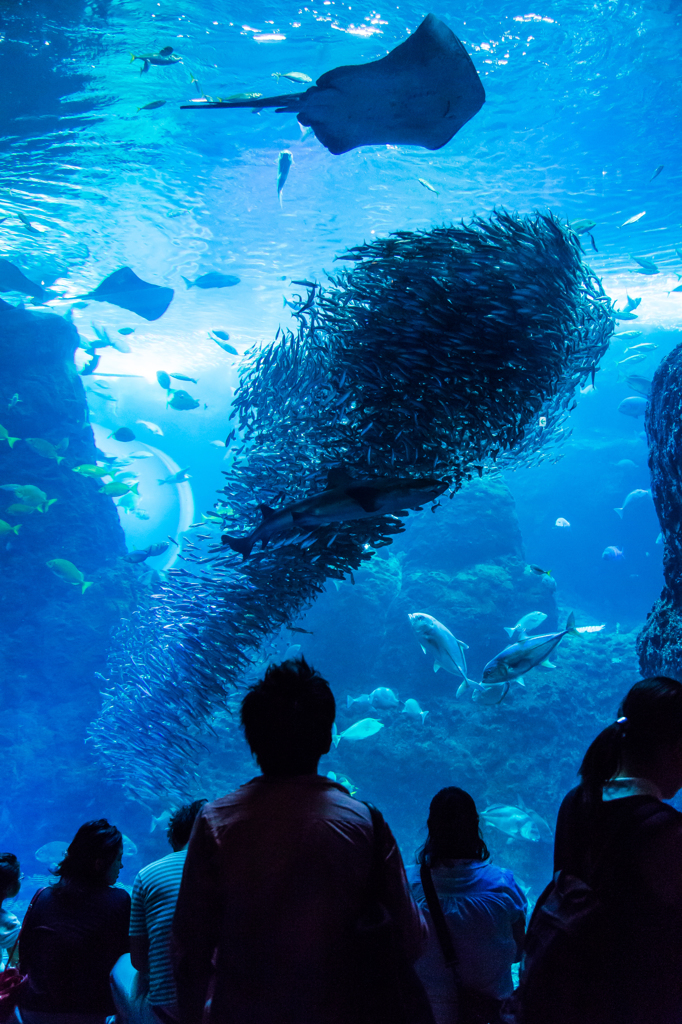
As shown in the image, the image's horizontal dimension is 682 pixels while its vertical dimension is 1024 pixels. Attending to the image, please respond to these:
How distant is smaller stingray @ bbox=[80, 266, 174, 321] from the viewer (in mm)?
13594

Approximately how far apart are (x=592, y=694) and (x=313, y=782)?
14940mm

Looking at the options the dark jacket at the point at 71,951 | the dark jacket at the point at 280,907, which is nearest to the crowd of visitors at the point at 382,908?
the dark jacket at the point at 280,907

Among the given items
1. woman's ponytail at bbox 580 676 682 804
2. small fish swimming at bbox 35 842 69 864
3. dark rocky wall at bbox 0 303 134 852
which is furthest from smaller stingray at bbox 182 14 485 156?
small fish swimming at bbox 35 842 69 864

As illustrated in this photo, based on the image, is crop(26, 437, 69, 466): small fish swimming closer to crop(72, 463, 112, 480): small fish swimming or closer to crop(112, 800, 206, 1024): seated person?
crop(72, 463, 112, 480): small fish swimming

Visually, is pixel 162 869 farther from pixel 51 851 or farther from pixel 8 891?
pixel 51 851

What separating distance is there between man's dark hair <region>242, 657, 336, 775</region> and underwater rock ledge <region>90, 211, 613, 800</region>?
6.43 feet

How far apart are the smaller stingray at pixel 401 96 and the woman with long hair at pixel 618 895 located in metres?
4.00

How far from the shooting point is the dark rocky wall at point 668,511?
14.8 ft

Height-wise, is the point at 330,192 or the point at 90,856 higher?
the point at 330,192

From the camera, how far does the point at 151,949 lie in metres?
2.02

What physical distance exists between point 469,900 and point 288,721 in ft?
3.90

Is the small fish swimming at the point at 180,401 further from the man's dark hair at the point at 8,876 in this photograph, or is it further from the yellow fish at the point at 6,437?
the man's dark hair at the point at 8,876

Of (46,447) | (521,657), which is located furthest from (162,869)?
(46,447)

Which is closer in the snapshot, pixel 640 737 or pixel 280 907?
pixel 280 907
